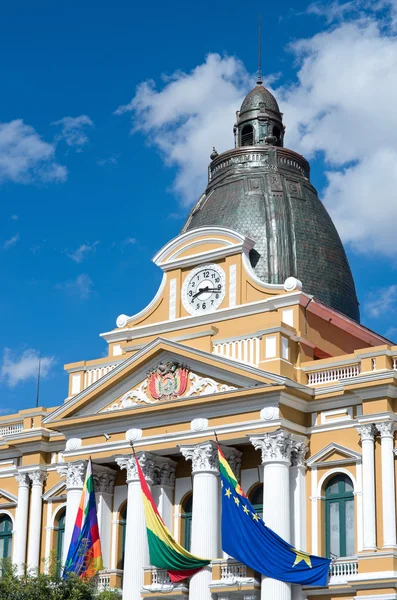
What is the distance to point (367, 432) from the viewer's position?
124 ft

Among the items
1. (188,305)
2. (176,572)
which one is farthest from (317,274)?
(176,572)

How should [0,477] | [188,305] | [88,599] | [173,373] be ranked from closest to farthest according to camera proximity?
[88,599]
[173,373]
[188,305]
[0,477]

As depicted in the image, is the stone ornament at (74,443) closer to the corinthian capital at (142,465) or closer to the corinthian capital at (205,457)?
the corinthian capital at (142,465)

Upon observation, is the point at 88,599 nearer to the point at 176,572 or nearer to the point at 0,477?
the point at 176,572

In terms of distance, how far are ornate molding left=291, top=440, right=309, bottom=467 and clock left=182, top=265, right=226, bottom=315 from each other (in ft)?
21.0

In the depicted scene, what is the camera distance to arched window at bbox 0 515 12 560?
46.6 meters

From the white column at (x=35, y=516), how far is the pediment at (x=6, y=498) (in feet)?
3.69

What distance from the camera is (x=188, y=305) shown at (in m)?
44.2

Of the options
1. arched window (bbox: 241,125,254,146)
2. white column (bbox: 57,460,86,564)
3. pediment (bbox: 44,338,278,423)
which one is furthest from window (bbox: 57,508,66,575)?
arched window (bbox: 241,125,254,146)

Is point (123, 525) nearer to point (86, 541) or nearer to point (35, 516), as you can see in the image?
point (86, 541)

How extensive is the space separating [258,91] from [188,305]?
34.6 ft

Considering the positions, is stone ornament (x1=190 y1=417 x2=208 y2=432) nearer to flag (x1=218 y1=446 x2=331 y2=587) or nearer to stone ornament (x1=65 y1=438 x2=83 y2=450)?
flag (x1=218 y1=446 x2=331 y2=587)

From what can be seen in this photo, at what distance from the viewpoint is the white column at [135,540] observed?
1576 inches

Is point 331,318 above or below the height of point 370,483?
above
